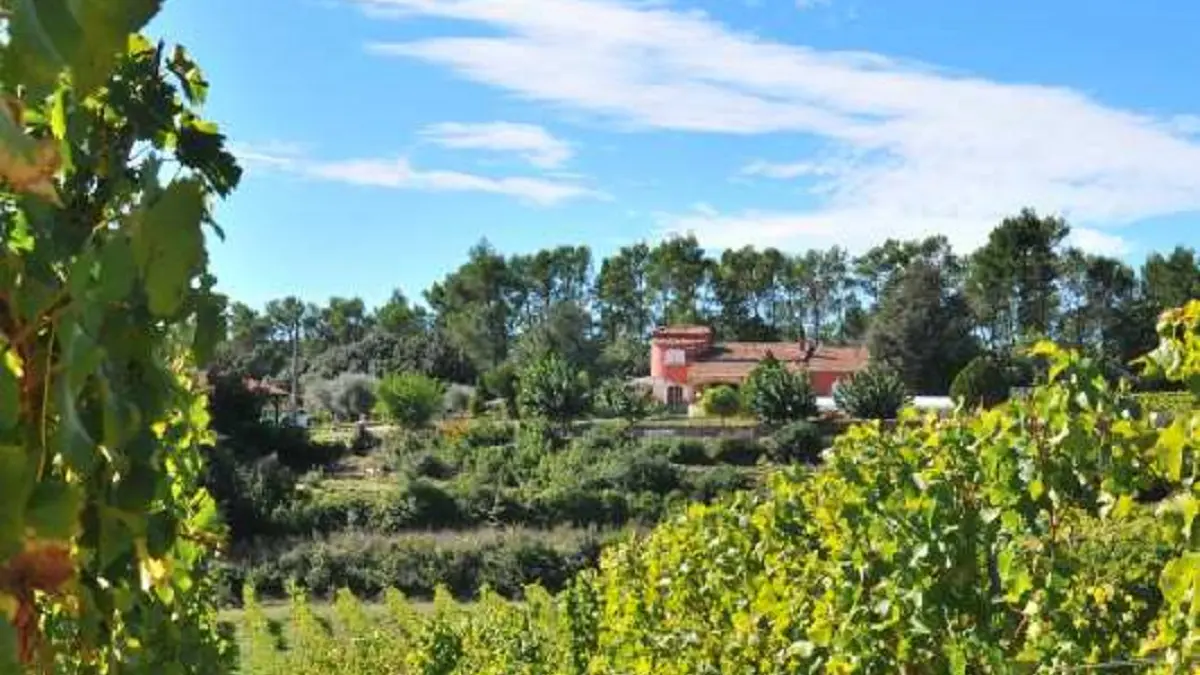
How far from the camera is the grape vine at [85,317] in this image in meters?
0.75

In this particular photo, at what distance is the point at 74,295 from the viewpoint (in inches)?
34.0

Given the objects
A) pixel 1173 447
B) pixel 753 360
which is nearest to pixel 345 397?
pixel 753 360

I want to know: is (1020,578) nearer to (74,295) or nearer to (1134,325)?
(74,295)

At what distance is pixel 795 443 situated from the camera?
3484cm

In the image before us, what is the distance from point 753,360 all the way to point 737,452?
2578 cm

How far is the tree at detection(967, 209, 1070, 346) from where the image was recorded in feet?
201

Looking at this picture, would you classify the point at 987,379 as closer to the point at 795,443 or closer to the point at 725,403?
the point at 725,403

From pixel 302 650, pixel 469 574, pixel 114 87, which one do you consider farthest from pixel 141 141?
pixel 469 574

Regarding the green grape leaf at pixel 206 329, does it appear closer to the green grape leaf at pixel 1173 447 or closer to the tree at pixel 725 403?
the green grape leaf at pixel 1173 447

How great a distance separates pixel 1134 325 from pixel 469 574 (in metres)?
43.1

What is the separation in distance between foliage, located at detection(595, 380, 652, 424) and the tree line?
8662 mm

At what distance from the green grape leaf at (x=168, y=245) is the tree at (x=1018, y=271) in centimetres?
6211

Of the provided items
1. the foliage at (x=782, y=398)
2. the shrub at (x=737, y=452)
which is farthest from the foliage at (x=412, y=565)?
the foliage at (x=782, y=398)

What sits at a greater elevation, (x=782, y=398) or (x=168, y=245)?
(x=168, y=245)
